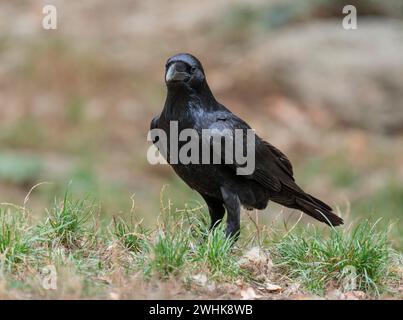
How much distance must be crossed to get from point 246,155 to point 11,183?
266 inches

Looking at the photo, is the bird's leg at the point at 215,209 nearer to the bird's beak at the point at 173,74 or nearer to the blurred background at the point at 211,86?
the bird's beak at the point at 173,74

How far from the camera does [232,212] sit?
600cm

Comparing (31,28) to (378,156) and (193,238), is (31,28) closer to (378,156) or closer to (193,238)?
(378,156)

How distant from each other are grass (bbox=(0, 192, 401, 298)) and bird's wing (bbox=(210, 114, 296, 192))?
42 centimetres

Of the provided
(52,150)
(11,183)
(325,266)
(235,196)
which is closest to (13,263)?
(235,196)

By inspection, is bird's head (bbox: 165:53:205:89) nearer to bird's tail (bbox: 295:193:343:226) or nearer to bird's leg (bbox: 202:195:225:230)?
bird's leg (bbox: 202:195:225:230)

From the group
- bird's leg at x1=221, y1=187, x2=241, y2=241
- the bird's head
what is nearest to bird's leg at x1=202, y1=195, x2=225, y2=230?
bird's leg at x1=221, y1=187, x2=241, y2=241

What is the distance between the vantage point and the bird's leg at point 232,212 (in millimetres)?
6000

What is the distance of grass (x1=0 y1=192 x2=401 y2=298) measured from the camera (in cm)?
529

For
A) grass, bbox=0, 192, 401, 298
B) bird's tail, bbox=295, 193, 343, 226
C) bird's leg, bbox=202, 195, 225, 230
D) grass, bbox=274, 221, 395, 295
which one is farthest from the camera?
bird's tail, bbox=295, 193, 343, 226

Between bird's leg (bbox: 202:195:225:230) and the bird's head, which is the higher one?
the bird's head

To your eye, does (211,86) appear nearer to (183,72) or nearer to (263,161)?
(263,161)

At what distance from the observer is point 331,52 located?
14719 millimetres

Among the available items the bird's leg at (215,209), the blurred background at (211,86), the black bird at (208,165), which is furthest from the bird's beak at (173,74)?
the blurred background at (211,86)
